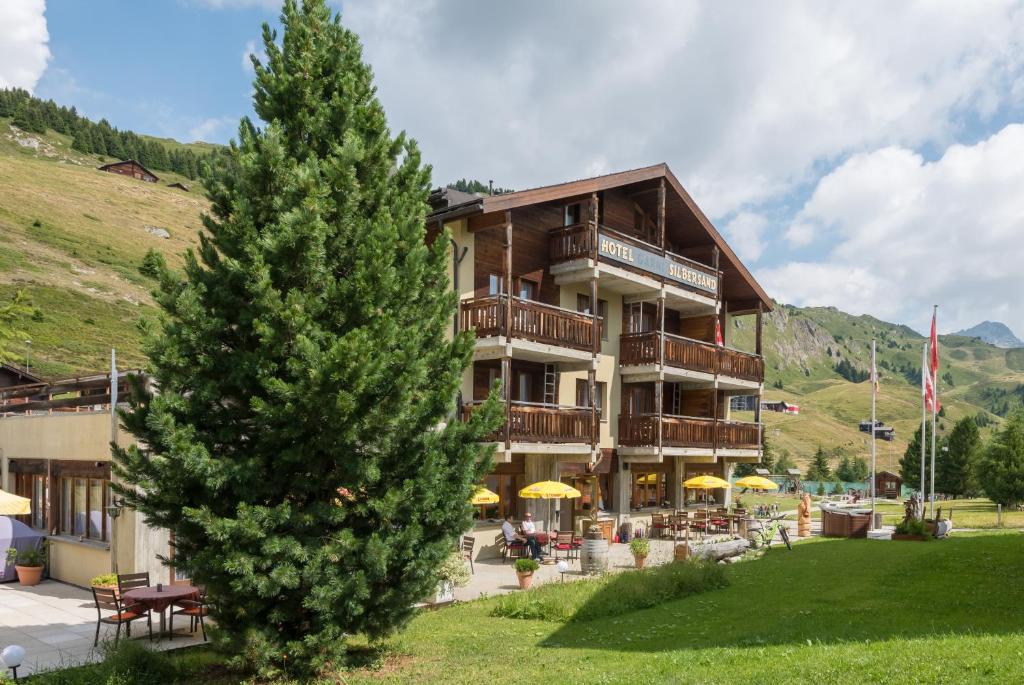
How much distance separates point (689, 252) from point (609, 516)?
1188 cm

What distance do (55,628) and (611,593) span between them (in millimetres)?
10594

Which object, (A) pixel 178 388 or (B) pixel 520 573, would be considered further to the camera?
(B) pixel 520 573

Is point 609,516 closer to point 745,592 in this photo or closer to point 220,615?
point 745,592

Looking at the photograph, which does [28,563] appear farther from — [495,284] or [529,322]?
[495,284]

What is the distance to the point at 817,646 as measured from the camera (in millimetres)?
11422

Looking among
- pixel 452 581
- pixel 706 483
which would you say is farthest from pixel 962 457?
pixel 452 581

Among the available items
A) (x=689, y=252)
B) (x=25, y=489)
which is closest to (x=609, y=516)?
(x=689, y=252)

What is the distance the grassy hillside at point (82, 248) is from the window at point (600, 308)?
1756cm

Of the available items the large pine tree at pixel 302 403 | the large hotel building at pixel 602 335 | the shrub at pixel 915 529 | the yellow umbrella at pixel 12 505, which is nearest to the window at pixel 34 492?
the yellow umbrella at pixel 12 505

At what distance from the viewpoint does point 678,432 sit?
30.1 meters

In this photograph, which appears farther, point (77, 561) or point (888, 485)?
point (888, 485)

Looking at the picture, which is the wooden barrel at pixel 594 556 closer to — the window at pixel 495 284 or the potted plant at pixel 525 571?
the potted plant at pixel 525 571

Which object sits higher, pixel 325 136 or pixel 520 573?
pixel 325 136

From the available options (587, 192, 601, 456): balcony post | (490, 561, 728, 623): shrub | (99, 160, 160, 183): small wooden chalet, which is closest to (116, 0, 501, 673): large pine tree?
(490, 561, 728, 623): shrub
